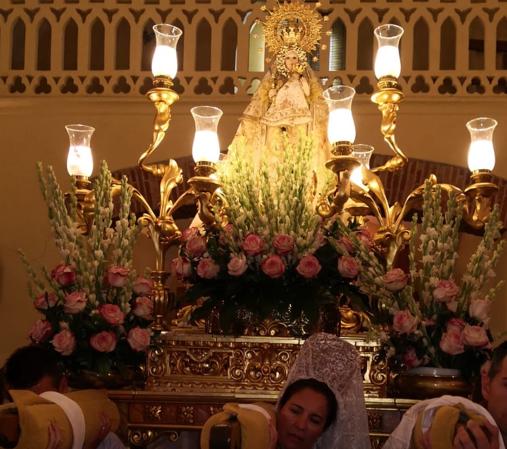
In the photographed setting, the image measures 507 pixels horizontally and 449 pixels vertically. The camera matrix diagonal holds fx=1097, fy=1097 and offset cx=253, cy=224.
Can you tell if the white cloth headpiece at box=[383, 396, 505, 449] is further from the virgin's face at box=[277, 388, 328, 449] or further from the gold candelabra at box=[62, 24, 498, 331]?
the gold candelabra at box=[62, 24, 498, 331]

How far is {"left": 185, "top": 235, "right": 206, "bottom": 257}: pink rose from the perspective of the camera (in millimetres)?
4645

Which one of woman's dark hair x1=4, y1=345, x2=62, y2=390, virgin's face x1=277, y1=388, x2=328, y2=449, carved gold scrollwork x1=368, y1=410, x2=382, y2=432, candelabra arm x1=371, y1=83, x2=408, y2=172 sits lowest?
carved gold scrollwork x1=368, y1=410, x2=382, y2=432

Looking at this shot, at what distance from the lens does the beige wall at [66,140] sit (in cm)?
827

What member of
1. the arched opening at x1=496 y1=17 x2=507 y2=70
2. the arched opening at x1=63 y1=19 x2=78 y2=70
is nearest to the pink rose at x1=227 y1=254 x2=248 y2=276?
the arched opening at x1=63 y1=19 x2=78 y2=70

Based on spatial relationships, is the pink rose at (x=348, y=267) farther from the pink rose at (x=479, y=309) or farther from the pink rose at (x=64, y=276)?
the pink rose at (x=64, y=276)

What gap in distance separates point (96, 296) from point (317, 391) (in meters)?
1.40

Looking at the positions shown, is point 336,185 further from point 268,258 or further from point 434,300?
point 434,300

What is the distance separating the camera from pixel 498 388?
125 inches

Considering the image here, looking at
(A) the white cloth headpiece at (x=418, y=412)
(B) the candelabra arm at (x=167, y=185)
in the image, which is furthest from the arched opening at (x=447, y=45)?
(A) the white cloth headpiece at (x=418, y=412)

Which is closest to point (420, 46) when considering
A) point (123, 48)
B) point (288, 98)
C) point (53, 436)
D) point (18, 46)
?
point (123, 48)

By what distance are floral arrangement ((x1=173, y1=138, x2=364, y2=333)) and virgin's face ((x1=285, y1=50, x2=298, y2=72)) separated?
79 cm

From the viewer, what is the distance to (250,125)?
5.33 meters

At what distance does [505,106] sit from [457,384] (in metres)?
4.26

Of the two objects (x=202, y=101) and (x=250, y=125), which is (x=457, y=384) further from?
(x=202, y=101)
